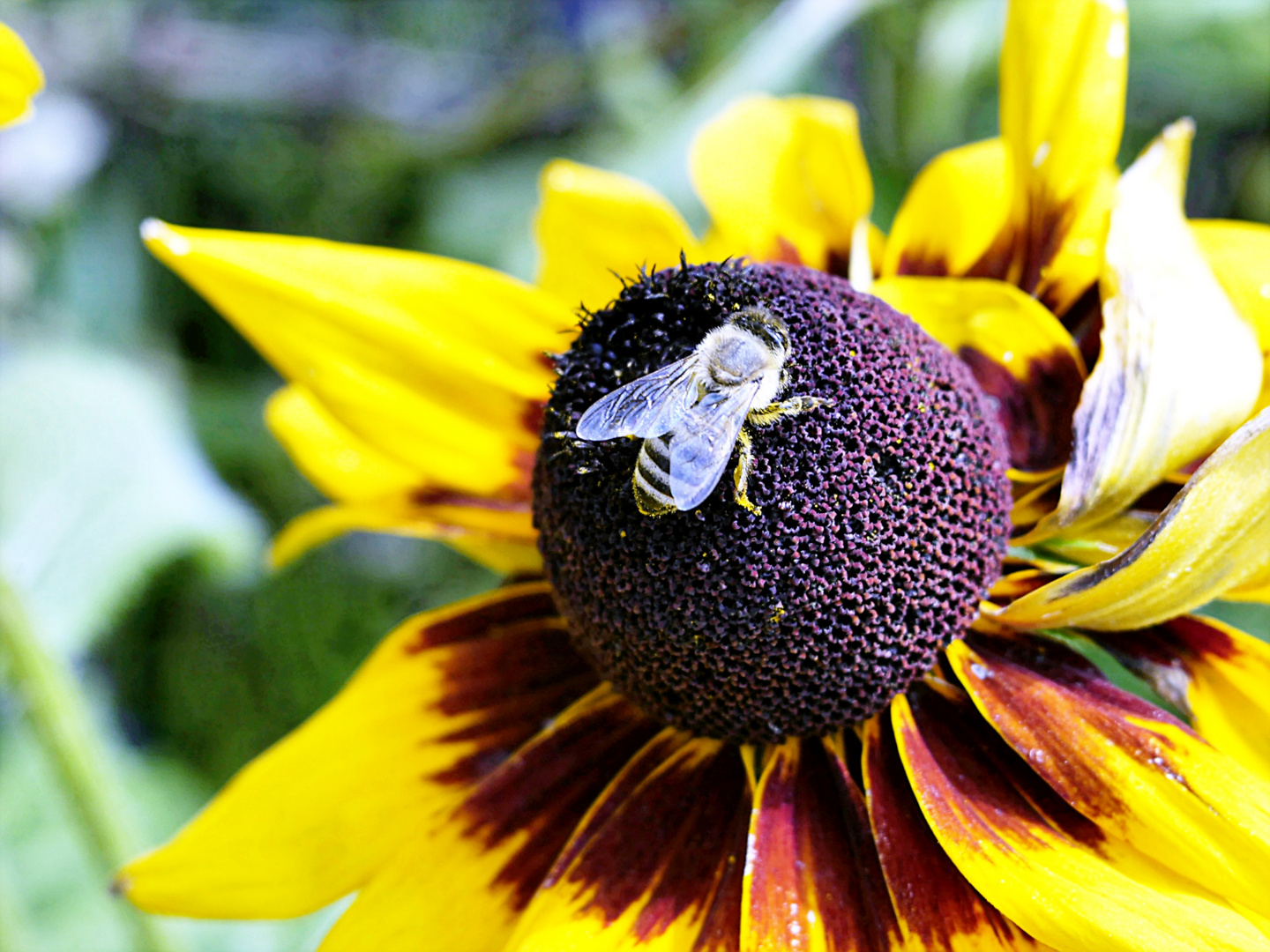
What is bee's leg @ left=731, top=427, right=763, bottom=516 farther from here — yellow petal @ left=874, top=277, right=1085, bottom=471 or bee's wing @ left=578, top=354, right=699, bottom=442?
yellow petal @ left=874, top=277, right=1085, bottom=471

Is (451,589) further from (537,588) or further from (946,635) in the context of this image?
(946,635)

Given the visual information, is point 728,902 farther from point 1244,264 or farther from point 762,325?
point 1244,264

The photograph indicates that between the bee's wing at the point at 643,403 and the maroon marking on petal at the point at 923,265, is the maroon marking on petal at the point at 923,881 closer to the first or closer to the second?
the bee's wing at the point at 643,403

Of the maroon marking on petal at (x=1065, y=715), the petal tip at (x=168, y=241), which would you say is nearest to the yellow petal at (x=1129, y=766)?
the maroon marking on petal at (x=1065, y=715)

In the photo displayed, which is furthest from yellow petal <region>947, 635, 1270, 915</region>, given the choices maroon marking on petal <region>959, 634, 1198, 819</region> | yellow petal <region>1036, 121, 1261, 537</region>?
yellow petal <region>1036, 121, 1261, 537</region>

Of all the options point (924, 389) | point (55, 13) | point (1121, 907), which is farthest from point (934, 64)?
point (55, 13)

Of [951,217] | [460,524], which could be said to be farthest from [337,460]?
[951,217]

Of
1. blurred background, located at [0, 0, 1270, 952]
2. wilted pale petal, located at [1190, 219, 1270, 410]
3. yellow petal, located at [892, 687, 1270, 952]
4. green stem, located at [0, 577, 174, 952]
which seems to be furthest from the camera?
blurred background, located at [0, 0, 1270, 952]
